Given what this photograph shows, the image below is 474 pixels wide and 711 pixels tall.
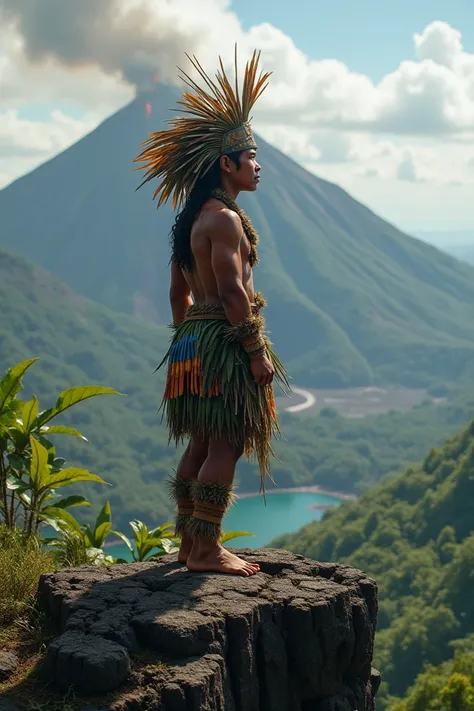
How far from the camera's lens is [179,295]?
7.49 m

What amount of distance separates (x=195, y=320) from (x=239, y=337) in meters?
0.43

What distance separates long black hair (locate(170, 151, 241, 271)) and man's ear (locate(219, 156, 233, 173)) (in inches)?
1.2

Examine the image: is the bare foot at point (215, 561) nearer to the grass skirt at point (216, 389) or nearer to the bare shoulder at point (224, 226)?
the grass skirt at point (216, 389)

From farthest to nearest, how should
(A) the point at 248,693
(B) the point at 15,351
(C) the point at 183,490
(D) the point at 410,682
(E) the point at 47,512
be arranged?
1. (B) the point at 15,351
2. (D) the point at 410,682
3. (E) the point at 47,512
4. (C) the point at 183,490
5. (A) the point at 248,693

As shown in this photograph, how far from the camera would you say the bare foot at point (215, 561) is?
680 cm

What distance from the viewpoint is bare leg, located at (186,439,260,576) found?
6.80m

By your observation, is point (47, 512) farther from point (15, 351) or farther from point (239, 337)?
point (15, 351)

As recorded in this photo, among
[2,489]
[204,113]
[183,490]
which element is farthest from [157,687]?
[204,113]

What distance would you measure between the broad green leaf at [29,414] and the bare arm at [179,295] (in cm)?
133

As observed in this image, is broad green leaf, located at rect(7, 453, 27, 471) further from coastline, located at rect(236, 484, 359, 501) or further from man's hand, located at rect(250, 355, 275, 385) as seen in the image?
coastline, located at rect(236, 484, 359, 501)

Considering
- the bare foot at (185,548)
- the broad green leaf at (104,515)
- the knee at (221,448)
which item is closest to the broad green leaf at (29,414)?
the broad green leaf at (104,515)

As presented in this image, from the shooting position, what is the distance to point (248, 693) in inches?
232

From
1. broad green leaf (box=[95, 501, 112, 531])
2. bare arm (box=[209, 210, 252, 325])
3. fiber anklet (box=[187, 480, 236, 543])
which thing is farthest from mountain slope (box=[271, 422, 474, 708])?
bare arm (box=[209, 210, 252, 325])

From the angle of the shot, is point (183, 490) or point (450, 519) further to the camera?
point (450, 519)
